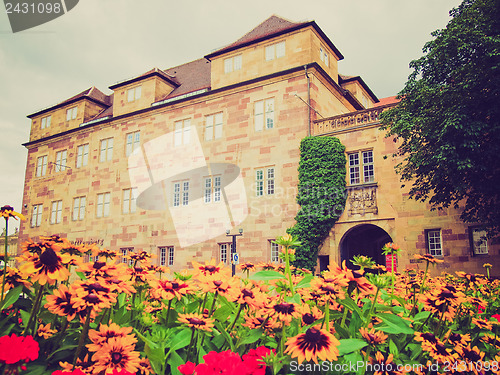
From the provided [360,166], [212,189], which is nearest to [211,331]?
[360,166]

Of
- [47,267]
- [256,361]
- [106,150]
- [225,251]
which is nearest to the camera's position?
[256,361]

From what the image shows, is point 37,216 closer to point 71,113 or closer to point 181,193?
point 71,113

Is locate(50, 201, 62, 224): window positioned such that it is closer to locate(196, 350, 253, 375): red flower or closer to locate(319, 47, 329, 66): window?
locate(319, 47, 329, 66): window

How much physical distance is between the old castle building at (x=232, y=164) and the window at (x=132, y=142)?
0.40 ft

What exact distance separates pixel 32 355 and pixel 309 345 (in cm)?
111

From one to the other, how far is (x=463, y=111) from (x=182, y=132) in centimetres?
1700

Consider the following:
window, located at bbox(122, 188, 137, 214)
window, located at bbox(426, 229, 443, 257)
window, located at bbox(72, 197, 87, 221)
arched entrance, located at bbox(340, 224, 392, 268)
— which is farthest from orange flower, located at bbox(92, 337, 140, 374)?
window, located at bbox(72, 197, 87, 221)

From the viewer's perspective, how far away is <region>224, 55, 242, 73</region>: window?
78.9ft

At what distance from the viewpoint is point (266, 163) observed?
71.2 ft

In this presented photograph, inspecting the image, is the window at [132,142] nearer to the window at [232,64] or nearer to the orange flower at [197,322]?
the window at [232,64]

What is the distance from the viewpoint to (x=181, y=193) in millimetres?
25031

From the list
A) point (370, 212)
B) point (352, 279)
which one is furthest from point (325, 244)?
point (352, 279)

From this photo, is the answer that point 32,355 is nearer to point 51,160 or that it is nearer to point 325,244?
point 325,244

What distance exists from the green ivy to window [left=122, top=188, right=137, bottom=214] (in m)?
12.2
